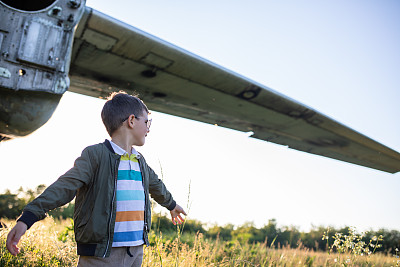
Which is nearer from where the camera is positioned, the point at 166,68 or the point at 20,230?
the point at 20,230

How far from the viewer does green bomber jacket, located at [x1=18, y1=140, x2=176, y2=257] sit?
5.19 ft

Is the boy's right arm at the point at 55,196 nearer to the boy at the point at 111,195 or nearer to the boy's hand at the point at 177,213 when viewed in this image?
the boy at the point at 111,195

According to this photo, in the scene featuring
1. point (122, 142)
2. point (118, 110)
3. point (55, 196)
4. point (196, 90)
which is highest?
point (196, 90)

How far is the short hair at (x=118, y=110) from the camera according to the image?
202 centimetres

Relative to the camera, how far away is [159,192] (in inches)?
90.4

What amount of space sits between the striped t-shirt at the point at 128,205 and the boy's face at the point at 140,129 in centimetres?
13

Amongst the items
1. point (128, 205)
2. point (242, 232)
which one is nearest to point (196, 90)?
point (128, 205)

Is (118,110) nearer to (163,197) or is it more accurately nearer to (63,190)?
(63,190)

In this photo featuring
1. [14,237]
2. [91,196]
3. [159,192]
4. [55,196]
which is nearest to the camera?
[14,237]

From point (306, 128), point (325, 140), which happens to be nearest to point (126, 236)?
point (306, 128)

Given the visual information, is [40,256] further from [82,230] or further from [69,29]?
[69,29]

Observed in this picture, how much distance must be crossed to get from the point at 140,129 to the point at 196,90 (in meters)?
1.68

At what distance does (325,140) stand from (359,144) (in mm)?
509

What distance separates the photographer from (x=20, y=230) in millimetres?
1358
